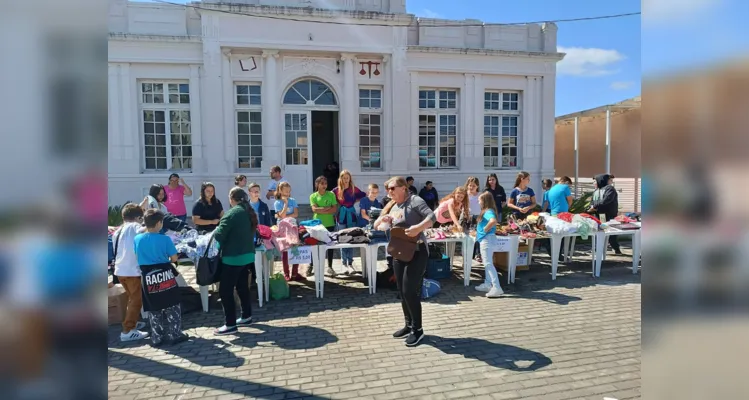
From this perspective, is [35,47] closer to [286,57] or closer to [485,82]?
[286,57]

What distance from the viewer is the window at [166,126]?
1159 cm

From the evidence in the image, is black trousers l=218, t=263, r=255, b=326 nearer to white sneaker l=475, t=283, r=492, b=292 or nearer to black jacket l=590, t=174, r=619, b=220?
white sneaker l=475, t=283, r=492, b=292

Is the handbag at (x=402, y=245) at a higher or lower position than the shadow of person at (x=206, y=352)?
higher

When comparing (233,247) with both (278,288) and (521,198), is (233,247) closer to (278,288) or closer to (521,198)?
(278,288)

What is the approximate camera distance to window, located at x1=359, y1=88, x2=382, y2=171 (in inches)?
496

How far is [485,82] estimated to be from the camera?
13.3 metres

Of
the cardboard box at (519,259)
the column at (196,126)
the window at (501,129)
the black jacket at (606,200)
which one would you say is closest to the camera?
the cardboard box at (519,259)

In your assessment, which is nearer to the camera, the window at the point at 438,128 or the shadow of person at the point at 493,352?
the shadow of person at the point at 493,352

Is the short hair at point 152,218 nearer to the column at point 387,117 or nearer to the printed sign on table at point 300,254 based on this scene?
the printed sign on table at point 300,254

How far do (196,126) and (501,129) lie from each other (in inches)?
360

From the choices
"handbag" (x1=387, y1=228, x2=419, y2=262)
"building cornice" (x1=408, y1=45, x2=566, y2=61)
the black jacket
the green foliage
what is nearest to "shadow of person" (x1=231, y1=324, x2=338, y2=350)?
"handbag" (x1=387, y1=228, x2=419, y2=262)

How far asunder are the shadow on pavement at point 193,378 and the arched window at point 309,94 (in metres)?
8.82

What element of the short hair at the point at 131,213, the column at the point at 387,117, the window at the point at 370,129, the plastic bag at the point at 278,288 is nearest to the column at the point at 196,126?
the window at the point at 370,129

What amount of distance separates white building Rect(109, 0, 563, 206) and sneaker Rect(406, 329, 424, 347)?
8.08m
